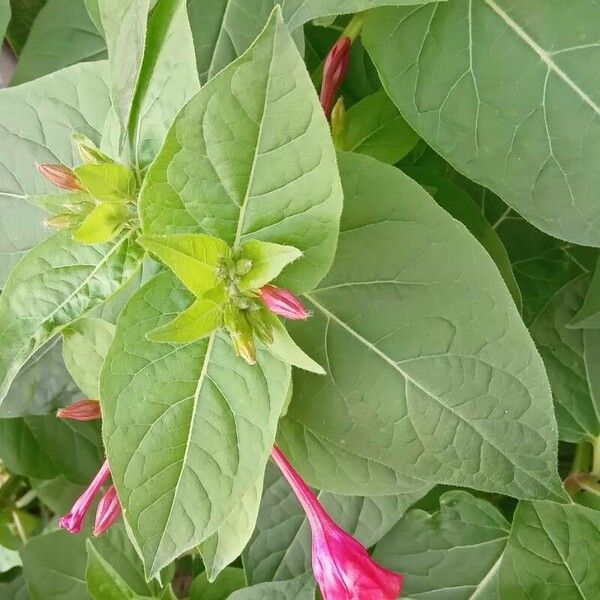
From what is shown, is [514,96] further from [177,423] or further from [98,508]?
[98,508]

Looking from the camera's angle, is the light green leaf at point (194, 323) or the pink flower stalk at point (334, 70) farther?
the pink flower stalk at point (334, 70)

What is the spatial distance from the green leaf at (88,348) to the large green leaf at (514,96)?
368 mm

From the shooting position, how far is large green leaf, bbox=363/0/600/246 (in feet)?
2.09

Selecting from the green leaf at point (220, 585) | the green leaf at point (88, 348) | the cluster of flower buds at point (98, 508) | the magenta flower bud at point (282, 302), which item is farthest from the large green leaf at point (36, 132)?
the green leaf at point (220, 585)

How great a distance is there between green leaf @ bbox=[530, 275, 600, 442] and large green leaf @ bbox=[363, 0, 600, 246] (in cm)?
30

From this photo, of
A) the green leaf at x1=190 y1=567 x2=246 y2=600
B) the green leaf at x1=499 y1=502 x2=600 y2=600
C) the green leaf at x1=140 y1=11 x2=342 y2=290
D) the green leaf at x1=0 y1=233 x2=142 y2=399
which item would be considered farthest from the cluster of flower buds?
the green leaf at x1=499 y1=502 x2=600 y2=600

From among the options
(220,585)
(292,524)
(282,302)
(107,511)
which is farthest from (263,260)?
(220,585)

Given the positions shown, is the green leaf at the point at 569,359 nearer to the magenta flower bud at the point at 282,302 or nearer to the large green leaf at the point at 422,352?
the large green leaf at the point at 422,352

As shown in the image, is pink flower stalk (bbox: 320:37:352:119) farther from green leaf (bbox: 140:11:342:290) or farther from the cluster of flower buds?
the cluster of flower buds

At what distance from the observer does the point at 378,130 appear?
2.61 feet

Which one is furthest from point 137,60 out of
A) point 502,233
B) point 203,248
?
point 502,233

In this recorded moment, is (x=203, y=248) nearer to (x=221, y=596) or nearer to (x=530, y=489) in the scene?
(x=530, y=489)

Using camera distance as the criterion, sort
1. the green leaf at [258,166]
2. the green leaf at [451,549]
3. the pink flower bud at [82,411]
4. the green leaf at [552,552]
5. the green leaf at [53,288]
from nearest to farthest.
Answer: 1. the green leaf at [258,166]
2. the green leaf at [53,288]
3. the pink flower bud at [82,411]
4. the green leaf at [552,552]
5. the green leaf at [451,549]

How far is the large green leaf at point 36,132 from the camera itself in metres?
0.73
